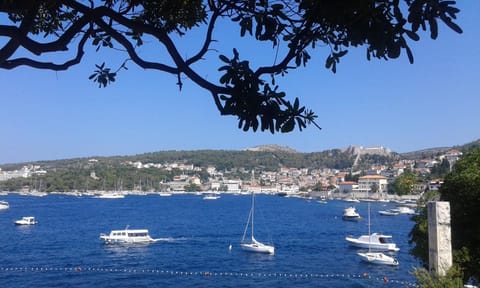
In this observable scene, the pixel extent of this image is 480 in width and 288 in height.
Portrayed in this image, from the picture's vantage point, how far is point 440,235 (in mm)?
6816

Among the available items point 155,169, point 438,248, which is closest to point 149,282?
point 438,248

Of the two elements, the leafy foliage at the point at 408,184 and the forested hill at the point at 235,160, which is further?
the forested hill at the point at 235,160

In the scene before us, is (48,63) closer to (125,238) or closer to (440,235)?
(440,235)

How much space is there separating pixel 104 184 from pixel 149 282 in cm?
11283

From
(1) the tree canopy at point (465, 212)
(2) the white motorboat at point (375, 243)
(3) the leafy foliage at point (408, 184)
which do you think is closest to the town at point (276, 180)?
(3) the leafy foliage at point (408, 184)

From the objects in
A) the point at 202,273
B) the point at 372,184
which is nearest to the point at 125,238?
the point at 202,273

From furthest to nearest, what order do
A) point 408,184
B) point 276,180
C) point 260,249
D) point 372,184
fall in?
point 276,180 → point 372,184 → point 408,184 → point 260,249

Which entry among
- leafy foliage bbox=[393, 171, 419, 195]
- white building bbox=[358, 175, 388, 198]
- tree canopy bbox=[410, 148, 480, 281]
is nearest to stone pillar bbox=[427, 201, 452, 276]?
tree canopy bbox=[410, 148, 480, 281]

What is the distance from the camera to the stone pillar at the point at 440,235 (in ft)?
22.2

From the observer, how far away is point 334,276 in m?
23.0

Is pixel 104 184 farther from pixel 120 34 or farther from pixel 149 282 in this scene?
pixel 120 34

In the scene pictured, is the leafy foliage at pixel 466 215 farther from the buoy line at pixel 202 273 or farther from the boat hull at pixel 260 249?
the boat hull at pixel 260 249

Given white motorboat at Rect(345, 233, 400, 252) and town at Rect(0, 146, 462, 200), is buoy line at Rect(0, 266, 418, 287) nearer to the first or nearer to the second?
white motorboat at Rect(345, 233, 400, 252)

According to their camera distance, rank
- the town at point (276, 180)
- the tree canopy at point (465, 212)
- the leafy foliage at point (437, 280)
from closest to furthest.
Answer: the leafy foliage at point (437, 280), the tree canopy at point (465, 212), the town at point (276, 180)
